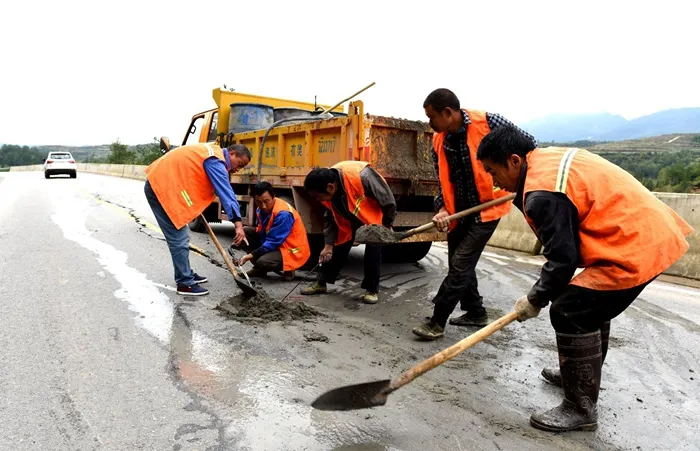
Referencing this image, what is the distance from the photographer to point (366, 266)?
5.03m

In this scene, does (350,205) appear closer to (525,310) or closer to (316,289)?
(316,289)

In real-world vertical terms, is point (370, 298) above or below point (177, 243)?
below

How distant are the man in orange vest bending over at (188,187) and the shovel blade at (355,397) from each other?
2.55 m

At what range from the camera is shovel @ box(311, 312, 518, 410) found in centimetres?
251

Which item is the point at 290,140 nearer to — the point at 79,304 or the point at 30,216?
the point at 79,304

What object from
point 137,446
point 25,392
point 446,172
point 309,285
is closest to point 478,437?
point 137,446

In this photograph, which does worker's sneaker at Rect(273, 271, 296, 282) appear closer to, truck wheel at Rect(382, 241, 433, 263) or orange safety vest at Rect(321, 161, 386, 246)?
orange safety vest at Rect(321, 161, 386, 246)

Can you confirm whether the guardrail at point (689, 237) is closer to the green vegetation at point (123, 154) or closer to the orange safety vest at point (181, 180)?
the orange safety vest at point (181, 180)

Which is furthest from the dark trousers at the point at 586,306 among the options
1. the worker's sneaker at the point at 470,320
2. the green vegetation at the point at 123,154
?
the green vegetation at the point at 123,154

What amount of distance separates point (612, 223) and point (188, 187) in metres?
3.76

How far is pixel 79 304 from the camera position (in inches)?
175

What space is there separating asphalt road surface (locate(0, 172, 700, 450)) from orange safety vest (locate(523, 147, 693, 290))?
2.83ft

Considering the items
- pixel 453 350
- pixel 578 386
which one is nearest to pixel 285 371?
pixel 453 350

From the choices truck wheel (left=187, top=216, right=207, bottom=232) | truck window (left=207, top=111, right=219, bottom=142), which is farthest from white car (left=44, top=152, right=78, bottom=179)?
truck window (left=207, top=111, right=219, bottom=142)
